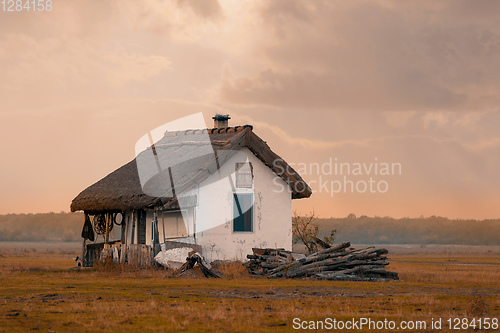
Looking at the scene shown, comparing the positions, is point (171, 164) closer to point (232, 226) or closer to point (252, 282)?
point (232, 226)

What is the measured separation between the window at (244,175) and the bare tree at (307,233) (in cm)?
341

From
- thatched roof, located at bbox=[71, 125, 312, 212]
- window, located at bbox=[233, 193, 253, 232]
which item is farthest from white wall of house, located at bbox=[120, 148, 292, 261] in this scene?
thatched roof, located at bbox=[71, 125, 312, 212]

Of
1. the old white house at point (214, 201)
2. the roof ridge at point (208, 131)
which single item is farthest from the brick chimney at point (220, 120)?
the old white house at point (214, 201)

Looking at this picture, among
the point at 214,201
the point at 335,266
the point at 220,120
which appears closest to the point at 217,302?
the point at 335,266

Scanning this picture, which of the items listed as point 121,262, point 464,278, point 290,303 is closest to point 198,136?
point 121,262

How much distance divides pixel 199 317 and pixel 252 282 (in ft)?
30.3

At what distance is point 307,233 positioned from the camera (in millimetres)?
28797

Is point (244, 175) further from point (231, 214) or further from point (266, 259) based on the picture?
point (266, 259)

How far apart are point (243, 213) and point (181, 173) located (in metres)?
3.05

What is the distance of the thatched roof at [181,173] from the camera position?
26031mm

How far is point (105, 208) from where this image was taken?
28.5 m

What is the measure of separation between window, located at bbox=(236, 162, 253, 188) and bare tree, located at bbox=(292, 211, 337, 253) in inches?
134

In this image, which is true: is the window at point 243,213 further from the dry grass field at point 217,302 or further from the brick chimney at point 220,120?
the brick chimney at point 220,120

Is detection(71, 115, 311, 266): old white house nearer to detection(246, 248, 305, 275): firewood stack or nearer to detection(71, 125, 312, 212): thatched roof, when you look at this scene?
detection(71, 125, 312, 212): thatched roof
